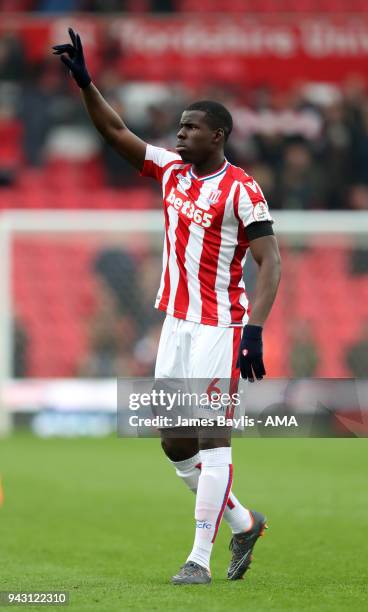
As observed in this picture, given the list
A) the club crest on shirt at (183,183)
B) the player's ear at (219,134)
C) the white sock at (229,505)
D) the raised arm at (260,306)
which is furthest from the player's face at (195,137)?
the white sock at (229,505)

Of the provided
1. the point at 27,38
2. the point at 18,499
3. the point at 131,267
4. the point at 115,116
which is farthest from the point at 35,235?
the point at 115,116

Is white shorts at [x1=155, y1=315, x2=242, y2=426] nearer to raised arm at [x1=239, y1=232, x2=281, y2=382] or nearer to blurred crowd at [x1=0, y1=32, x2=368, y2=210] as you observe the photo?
raised arm at [x1=239, y1=232, x2=281, y2=382]

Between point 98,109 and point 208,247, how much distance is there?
830 millimetres

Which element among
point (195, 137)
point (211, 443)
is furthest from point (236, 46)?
point (211, 443)

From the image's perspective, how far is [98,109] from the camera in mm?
5723

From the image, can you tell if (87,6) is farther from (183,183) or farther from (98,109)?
A: (183,183)

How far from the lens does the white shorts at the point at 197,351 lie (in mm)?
5488

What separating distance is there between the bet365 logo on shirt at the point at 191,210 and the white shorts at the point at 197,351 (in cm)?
46

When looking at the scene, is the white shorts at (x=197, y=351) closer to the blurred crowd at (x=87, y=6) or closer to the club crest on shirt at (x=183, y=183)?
the club crest on shirt at (x=183, y=183)

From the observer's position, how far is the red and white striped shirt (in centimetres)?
555

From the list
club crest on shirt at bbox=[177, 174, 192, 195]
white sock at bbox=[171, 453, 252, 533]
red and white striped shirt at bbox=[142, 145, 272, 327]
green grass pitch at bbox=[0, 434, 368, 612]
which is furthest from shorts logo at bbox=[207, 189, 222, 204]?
green grass pitch at bbox=[0, 434, 368, 612]

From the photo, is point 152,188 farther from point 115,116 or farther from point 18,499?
point 115,116

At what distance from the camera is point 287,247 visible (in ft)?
47.7

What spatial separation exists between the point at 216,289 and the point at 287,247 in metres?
9.00
